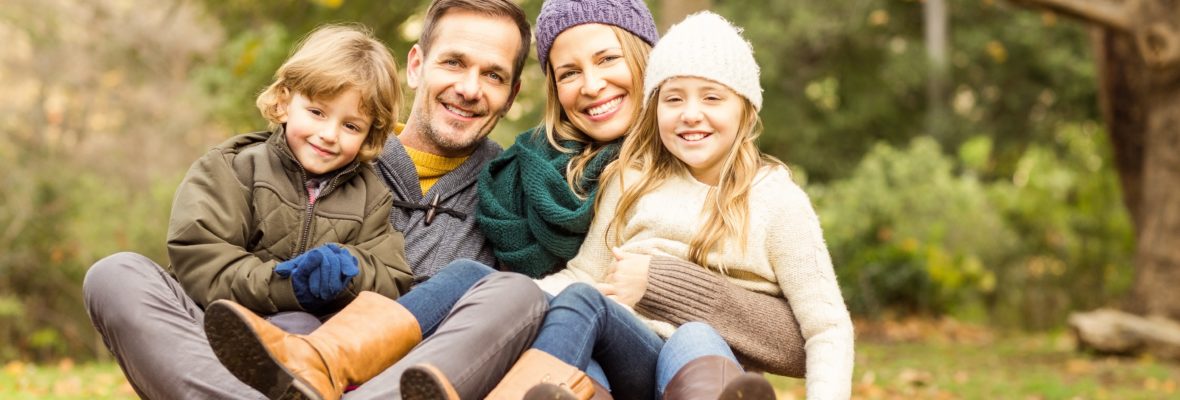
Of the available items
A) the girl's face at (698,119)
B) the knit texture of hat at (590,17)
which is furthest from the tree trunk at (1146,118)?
the girl's face at (698,119)

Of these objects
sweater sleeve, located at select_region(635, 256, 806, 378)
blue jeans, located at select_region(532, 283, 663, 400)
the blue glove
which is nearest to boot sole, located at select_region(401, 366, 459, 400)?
blue jeans, located at select_region(532, 283, 663, 400)

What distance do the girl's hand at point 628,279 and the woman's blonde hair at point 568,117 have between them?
0.41 m

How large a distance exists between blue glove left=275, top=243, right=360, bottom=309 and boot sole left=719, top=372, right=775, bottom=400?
100 cm

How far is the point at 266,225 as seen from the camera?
9.70 feet

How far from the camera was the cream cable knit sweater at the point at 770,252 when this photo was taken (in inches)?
113

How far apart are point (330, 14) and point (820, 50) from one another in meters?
10.8

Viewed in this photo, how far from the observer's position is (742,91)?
10.4 ft

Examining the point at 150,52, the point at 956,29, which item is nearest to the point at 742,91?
the point at 150,52

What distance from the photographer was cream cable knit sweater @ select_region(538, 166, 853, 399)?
2869 mm

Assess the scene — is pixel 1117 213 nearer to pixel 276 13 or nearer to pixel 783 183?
pixel 276 13

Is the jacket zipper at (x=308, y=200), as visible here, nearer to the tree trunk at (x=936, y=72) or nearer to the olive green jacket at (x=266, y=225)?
the olive green jacket at (x=266, y=225)

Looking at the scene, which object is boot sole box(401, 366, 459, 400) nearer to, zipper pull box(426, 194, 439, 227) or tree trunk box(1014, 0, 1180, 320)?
zipper pull box(426, 194, 439, 227)

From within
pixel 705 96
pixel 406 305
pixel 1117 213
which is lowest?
pixel 406 305

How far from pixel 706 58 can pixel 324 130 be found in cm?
106
